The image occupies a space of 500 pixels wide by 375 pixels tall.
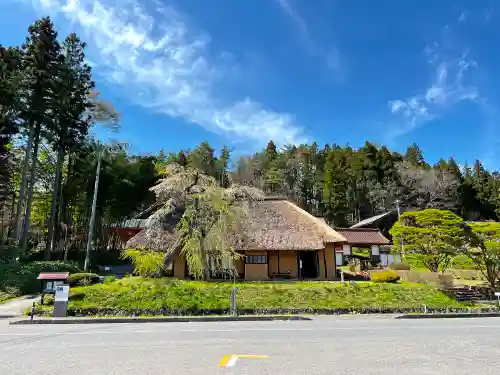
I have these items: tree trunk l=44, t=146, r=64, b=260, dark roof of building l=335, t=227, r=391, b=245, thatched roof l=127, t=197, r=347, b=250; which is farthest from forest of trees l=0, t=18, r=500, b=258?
dark roof of building l=335, t=227, r=391, b=245

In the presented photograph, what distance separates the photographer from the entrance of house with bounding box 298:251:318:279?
23.4 meters

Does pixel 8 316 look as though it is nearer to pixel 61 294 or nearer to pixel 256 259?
pixel 61 294

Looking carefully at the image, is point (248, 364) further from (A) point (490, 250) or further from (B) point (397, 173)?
(B) point (397, 173)

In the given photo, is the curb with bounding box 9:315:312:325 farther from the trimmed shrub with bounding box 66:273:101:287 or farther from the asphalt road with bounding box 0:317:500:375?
the trimmed shrub with bounding box 66:273:101:287

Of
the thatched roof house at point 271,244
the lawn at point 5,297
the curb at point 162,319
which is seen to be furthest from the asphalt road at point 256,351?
the thatched roof house at point 271,244

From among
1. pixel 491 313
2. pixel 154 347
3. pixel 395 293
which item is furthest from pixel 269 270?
pixel 154 347

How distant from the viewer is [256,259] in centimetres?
2178

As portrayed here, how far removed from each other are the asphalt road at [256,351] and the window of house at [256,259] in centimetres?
1197

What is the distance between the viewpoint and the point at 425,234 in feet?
67.1

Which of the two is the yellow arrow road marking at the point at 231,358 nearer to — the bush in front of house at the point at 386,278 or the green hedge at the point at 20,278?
the bush in front of house at the point at 386,278

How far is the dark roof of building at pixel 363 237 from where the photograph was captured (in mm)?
32709

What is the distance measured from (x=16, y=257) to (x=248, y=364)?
2245 centimetres

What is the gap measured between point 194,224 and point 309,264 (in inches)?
399

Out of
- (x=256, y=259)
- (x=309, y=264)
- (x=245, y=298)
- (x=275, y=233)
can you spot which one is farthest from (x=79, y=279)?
(x=309, y=264)
